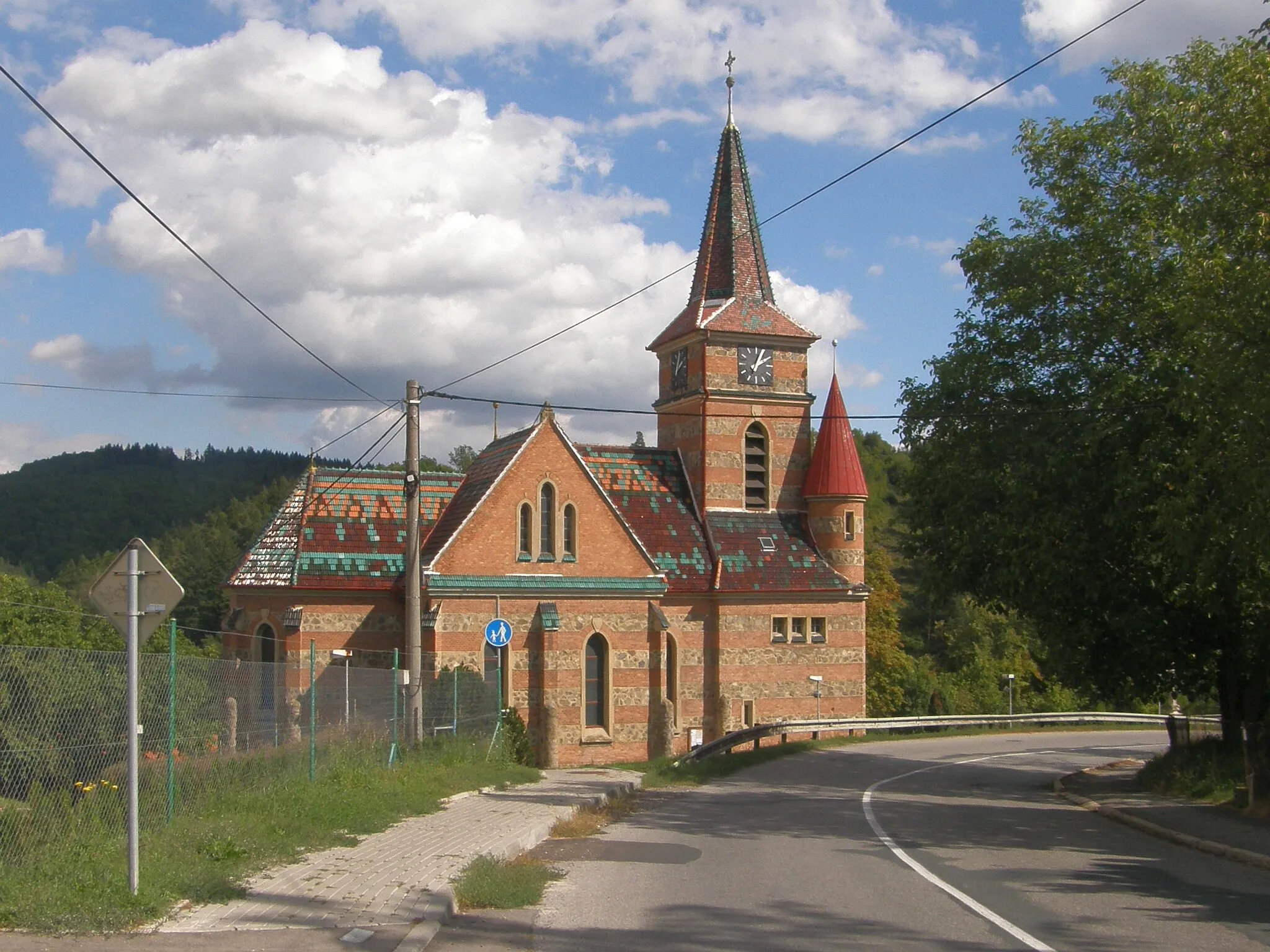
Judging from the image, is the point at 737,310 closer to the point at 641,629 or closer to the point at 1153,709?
the point at 641,629

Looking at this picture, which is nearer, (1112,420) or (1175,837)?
(1175,837)

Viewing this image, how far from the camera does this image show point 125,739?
10.8 meters

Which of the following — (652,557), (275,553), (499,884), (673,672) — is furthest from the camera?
(652,557)

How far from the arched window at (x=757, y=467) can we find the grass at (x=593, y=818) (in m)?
18.6

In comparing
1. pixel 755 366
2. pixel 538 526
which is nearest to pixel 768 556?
pixel 755 366

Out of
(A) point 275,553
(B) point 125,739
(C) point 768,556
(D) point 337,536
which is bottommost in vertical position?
(B) point 125,739

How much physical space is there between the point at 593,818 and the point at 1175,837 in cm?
722

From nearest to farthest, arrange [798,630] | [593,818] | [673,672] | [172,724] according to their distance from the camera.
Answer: [172,724], [593,818], [673,672], [798,630]

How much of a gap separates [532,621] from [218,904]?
2401 centimetres

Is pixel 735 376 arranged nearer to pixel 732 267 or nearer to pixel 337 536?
pixel 732 267

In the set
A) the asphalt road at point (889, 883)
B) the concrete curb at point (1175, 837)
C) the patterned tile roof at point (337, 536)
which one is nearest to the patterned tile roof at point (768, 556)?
the patterned tile roof at point (337, 536)

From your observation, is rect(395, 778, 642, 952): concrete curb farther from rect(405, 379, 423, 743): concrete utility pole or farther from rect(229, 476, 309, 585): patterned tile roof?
rect(229, 476, 309, 585): patterned tile roof

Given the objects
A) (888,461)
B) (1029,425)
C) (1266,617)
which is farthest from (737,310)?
(888,461)

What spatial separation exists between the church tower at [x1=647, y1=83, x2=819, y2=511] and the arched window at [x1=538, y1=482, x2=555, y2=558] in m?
6.04
